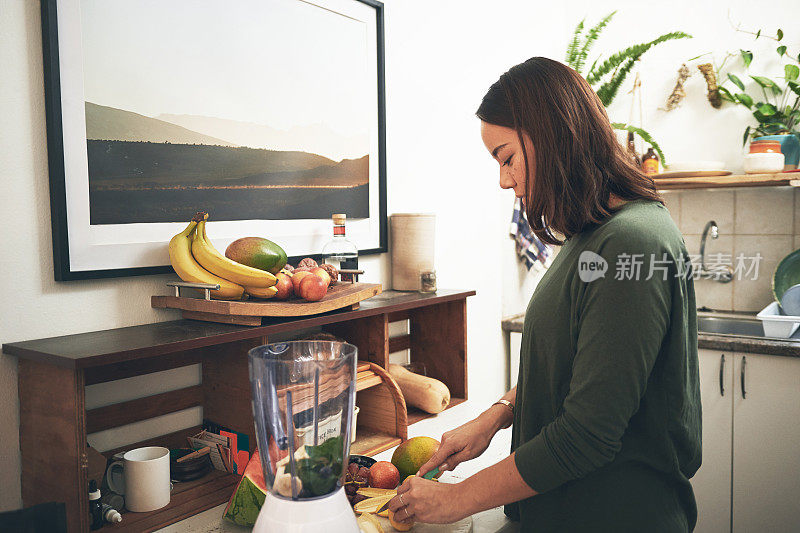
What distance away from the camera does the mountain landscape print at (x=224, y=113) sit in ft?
4.42

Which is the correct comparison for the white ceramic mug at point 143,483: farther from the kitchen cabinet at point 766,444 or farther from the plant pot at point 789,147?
the plant pot at point 789,147

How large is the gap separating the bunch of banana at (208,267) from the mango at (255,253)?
3cm

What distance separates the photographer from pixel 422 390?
194 cm

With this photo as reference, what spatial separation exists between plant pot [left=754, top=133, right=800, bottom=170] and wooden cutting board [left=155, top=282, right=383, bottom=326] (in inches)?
91.1

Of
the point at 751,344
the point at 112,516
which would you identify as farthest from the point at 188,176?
the point at 751,344

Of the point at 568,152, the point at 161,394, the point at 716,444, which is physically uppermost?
the point at 568,152

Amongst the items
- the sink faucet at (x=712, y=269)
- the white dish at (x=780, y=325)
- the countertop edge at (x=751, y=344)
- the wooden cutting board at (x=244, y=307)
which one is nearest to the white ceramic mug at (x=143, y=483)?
the wooden cutting board at (x=244, y=307)

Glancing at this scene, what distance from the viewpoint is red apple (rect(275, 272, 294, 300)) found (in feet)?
4.75

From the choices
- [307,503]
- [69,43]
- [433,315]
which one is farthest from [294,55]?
[307,503]

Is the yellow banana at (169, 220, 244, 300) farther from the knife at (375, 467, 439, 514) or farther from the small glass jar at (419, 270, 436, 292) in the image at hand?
the small glass jar at (419, 270, 436, 292)

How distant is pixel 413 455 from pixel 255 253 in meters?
0.58

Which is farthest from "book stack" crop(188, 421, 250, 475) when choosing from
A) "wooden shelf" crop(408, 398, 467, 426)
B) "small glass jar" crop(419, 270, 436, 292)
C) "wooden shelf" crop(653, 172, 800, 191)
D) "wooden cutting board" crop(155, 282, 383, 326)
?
"wooden shelf" crop(653, 172, 800, 191)

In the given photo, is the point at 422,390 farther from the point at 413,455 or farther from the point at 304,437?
the point at 304,437

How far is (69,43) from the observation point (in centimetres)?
127
